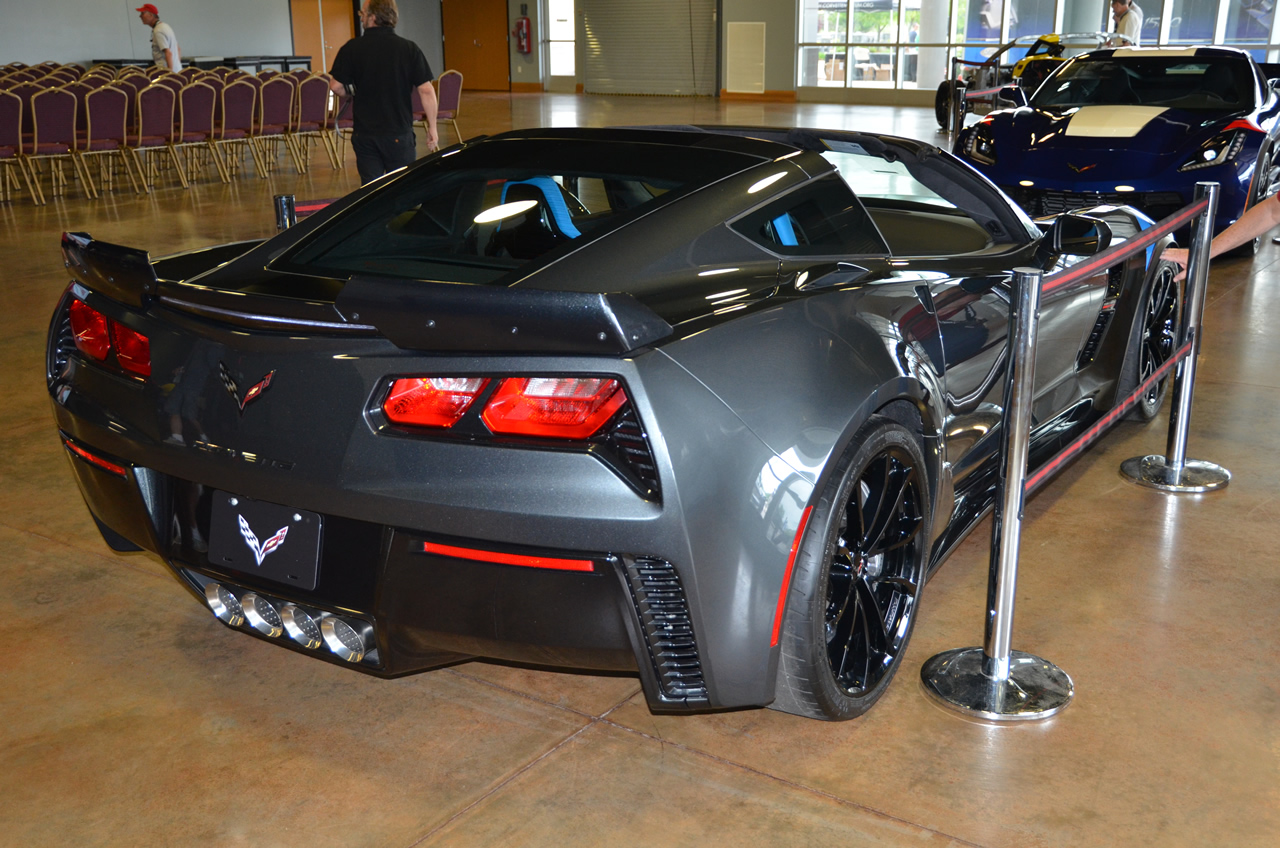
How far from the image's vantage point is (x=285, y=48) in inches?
981

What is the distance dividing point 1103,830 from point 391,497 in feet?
4.42

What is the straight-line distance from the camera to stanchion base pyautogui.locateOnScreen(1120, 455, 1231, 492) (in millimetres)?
3564

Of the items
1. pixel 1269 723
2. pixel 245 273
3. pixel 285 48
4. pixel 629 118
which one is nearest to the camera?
pixel 1269 723

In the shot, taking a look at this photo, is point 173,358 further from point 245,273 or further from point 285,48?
point 285,48

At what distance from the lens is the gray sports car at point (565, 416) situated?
5.89ft

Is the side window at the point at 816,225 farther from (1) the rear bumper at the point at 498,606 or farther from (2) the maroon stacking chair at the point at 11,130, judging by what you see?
(2) the maroon stacking chair at the point at 11,130

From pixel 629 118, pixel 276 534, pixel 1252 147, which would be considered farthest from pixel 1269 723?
pixel 629 118

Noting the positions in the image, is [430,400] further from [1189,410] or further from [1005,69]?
[1005,69]

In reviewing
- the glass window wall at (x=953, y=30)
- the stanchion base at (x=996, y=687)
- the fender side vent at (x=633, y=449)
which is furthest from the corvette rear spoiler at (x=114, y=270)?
the glass window wall at (x=953, y=30)

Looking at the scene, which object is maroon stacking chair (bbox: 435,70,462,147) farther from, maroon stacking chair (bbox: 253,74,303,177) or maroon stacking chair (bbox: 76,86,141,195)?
maroon stacking chair (bbox: 76,86,141,195)

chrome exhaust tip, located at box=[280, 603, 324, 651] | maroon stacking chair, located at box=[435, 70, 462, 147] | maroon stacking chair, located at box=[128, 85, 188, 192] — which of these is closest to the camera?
chrome exhaust tip, located at box=[280, 603, 324, 651]

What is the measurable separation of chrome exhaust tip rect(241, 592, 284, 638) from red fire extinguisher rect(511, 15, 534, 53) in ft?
99.4

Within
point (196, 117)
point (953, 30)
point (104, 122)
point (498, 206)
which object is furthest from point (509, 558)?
point (953, 30)

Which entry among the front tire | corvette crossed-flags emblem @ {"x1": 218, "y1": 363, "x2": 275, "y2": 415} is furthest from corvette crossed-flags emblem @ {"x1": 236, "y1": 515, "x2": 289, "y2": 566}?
the front tire
